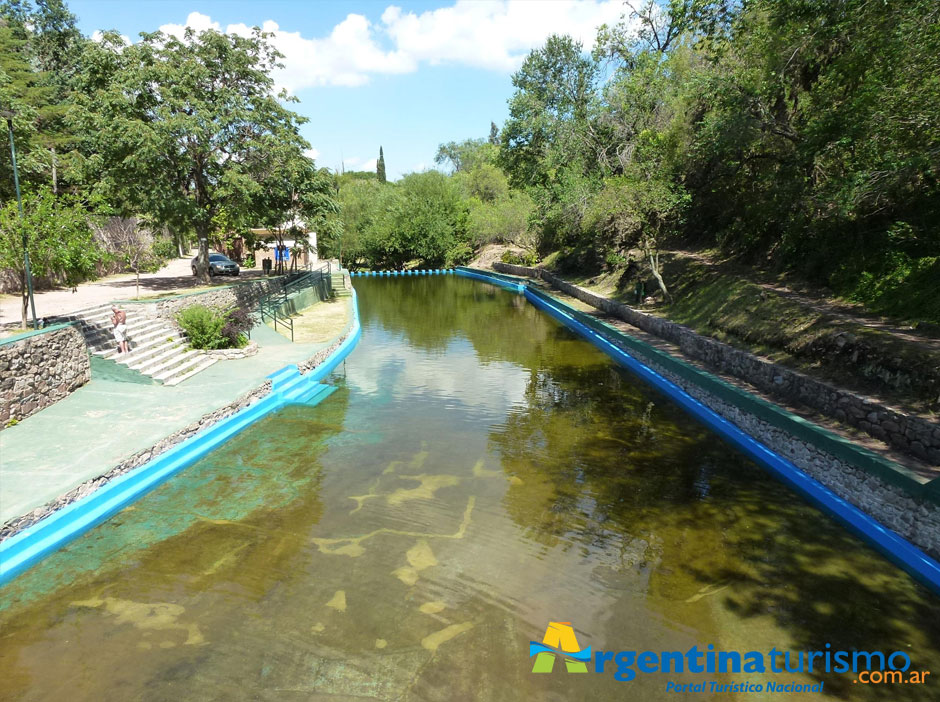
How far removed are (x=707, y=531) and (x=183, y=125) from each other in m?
22.5

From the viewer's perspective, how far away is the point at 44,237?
11898mm

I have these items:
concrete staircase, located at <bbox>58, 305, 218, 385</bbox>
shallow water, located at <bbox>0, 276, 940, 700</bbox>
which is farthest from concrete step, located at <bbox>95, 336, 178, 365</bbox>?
shallow water, located at <bbox>0, 276, 940, 700</bbox>

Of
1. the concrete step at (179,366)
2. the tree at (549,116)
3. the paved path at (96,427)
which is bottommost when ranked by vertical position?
the paved path at (96,427)

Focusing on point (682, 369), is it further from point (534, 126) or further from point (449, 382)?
point (534, 126)

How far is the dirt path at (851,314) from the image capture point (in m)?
10.9

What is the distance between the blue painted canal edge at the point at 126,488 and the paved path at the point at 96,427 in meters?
0.30

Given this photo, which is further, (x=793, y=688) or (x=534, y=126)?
(x=534, y=126)

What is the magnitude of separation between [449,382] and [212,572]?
10.3 metres

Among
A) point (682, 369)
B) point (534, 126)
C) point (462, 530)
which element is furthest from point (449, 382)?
point (534, 126)

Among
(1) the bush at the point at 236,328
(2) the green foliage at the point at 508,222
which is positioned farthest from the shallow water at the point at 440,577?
(2) the green foliage at the point at 508,222

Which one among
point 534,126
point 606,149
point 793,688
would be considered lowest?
point 793,688

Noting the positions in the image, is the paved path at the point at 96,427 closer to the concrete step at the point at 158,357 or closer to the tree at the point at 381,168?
the concrete step at the point at 158,357

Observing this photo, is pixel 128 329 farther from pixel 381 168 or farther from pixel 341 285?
pixel 381 168

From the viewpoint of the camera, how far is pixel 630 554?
7844 millimetres
